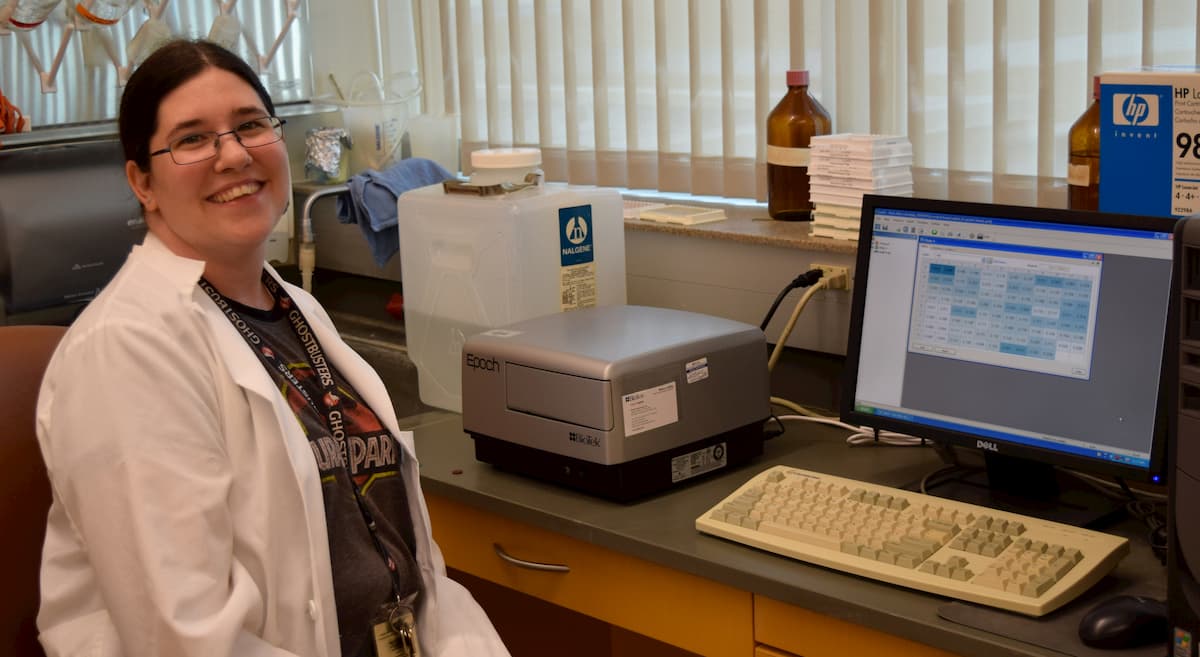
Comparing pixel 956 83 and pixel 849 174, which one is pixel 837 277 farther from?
pixel 956 83

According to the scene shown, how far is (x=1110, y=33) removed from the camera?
1.98m

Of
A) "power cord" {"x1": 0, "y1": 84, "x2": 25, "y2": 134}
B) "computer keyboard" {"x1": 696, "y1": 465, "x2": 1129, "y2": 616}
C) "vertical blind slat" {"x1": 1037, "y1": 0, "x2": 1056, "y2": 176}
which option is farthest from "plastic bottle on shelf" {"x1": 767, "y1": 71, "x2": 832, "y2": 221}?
"power cord" {"x1": 0, "y1": 84, "x2": 25, "y2": 134}

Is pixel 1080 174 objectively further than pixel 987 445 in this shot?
Yes

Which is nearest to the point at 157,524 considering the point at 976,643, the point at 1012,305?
the point at 976,643

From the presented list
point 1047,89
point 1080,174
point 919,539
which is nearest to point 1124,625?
point 919,539

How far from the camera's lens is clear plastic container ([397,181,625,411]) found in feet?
6.97

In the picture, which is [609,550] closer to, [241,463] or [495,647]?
[495,647]

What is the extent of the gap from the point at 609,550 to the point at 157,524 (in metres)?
0.57

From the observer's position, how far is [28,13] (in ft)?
8.13

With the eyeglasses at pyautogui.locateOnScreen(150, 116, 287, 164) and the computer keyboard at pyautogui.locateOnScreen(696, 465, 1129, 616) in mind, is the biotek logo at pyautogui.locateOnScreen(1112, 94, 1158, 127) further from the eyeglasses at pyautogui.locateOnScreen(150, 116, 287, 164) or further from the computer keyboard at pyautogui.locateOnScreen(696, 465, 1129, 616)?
the eyeglasses at pyautogui.locateOnScreen(150, 116, 287, 164)

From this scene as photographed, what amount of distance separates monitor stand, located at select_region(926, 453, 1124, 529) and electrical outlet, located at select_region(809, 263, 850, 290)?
1.41ft

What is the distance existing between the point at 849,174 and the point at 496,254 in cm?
57

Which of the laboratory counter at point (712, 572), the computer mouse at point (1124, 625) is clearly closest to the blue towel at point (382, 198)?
the laboratory counter at point (712, 572)

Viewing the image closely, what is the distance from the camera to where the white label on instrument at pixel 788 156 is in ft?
7.31
